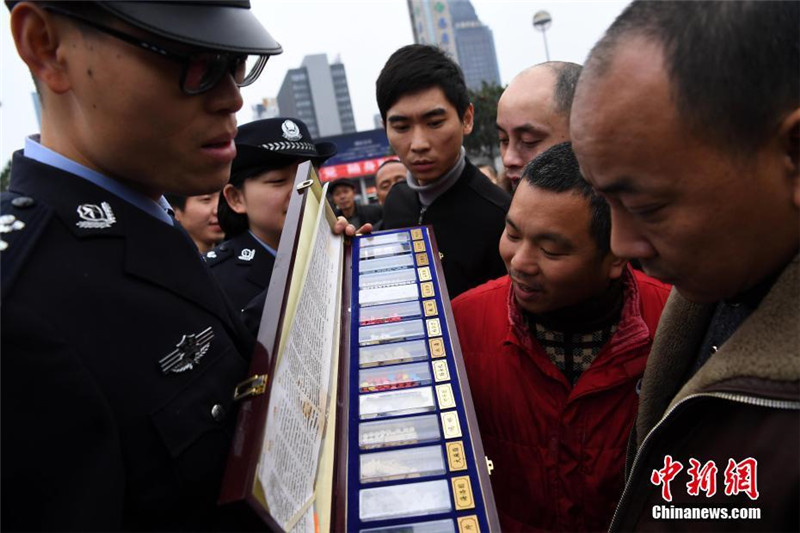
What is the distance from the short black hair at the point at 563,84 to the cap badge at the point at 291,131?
1.26m

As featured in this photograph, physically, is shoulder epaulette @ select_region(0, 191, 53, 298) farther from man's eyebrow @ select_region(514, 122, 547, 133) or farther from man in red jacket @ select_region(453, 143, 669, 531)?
man's eyebrow @ select_region(514, 122, 547, 133)

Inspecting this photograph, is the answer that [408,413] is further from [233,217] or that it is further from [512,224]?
[233,217]

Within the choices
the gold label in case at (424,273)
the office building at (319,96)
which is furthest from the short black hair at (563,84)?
the office building at (319,96)

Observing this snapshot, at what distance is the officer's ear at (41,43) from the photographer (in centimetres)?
113

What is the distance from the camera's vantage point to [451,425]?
170cm

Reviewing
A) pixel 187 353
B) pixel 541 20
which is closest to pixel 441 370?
pixel 187 353

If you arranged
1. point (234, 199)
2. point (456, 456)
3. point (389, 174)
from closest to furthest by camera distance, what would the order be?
point (456, 456), point (234, 199), point (389, 174)

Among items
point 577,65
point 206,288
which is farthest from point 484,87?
point 206,288

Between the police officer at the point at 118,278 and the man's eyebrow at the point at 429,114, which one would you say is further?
the man's eyebrow at the point at 429,114

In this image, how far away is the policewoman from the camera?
2711 millimetres

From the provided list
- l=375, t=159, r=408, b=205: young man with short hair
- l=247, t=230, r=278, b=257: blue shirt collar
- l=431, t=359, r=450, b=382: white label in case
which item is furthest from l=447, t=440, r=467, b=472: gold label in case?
l=375, t=159, r=408, b=205: young man with short hair

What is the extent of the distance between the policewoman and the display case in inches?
20.3

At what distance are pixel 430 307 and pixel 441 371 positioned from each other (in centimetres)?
34

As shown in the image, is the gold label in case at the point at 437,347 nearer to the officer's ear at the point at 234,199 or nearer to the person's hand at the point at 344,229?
the person's hand at the point at 344,229
